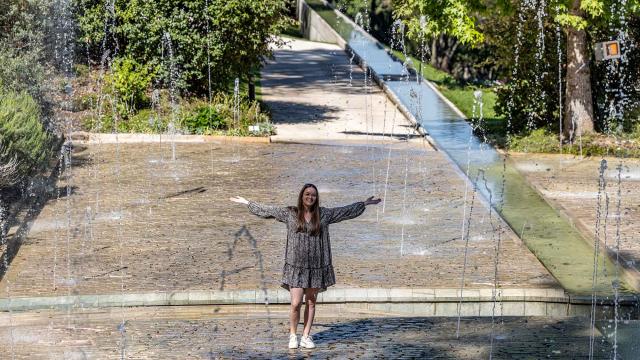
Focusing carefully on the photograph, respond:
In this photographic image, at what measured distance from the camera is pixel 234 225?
17375 millimetres

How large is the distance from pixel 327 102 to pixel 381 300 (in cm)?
1643

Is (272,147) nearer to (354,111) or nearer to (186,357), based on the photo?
(354,111)

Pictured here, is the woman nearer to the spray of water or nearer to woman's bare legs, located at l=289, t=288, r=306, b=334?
woman's bare legs, located at l=289, t=288, r=306, b=334

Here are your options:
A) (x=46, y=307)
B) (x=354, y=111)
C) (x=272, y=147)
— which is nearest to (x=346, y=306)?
(x=46, y=307)

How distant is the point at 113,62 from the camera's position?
26.6m

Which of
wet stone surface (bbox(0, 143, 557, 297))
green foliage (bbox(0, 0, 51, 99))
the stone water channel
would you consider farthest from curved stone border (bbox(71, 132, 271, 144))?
the stone water channel

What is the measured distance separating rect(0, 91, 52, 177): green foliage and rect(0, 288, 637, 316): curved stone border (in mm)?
5203

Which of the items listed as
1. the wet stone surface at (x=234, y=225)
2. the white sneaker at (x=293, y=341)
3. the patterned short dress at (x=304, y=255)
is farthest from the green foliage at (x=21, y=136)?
the white sneaker at (x=293, y=341)

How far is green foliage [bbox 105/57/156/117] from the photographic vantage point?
84.9 ft

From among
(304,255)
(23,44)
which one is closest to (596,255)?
(304,255)

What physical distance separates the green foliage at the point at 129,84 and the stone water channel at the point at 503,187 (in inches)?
205

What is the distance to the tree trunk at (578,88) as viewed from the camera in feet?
78.5

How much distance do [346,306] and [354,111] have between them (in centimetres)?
1523

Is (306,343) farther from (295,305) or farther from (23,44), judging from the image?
(23,44)
